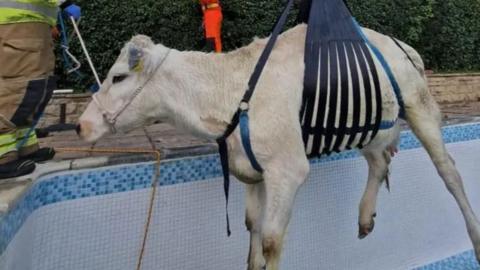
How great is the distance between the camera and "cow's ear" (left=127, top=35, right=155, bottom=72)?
88.7 inches

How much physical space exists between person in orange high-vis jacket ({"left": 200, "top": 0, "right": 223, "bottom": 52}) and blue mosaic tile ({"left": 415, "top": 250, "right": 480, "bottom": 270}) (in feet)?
14.1

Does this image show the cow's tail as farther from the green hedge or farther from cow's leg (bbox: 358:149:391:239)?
the green hedge

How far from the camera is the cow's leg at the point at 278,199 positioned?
7.43 ft

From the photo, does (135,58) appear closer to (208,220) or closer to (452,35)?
(208,220)

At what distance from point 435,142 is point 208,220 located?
160 cm

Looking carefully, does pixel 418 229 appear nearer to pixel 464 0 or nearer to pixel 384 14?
pixel 384 14

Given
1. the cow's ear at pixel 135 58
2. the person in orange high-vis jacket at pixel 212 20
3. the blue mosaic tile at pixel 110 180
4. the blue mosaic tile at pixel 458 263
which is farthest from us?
the person in orange high-vis jacket at pixel 212 20

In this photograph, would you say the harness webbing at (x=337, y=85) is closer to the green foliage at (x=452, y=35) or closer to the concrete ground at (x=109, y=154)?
the concrete ground at (x=109, y=154)

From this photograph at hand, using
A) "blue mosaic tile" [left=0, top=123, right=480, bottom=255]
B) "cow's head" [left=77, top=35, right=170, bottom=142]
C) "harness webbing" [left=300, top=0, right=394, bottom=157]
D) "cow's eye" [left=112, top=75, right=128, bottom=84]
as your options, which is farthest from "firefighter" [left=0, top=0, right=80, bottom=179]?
"harness webbing" [left=300, top=0, right=394, bottom=157]

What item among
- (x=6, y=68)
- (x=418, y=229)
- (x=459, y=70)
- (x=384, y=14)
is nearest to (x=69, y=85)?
(x=6, y=68)

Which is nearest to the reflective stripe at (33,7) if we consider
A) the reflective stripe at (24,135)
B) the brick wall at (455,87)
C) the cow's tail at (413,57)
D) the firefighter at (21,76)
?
the firefighter at (21,76)

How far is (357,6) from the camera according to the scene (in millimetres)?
9148

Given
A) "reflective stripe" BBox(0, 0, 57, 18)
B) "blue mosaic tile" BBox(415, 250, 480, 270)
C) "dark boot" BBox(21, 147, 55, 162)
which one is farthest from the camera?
"blue mosaic tile" BBox(415, 250, 480, 270)

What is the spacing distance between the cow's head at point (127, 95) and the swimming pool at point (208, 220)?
520mm
